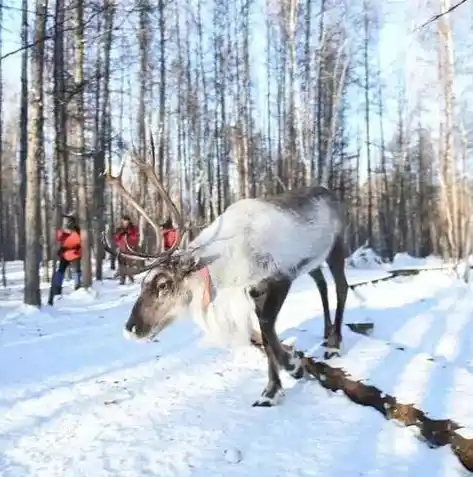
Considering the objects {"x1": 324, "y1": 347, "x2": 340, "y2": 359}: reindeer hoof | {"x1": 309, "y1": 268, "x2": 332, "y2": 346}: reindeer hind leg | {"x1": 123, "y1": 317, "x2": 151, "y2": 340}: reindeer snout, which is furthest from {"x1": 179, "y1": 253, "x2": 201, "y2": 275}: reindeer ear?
{"x1": 309, "y1": 268, "x2": 332, "y2": 346}: reindeer hind leg

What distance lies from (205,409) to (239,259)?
3.85 ft

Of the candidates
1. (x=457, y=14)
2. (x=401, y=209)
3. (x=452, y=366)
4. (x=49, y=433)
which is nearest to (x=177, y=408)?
(x=49, y=433)

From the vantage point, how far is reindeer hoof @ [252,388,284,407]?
447 cm

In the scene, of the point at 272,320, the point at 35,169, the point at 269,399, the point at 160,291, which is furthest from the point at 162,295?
the point at 35,169

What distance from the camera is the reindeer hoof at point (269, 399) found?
14.7 feet

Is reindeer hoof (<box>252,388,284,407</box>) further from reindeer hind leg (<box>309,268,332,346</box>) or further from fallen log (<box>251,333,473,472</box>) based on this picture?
reindeer hind leg (<box>309,268,332,346</box>)

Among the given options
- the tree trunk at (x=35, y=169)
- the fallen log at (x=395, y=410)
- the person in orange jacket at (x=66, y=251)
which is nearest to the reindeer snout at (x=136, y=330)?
the fallen log at (x=395, y=410)

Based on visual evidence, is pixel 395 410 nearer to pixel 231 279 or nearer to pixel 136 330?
pixel 231 279

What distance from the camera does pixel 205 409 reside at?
14.4ft

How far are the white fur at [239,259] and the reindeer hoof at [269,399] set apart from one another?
540 millimetres

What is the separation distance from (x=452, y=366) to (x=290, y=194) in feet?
6.80

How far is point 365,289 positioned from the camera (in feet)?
38.0

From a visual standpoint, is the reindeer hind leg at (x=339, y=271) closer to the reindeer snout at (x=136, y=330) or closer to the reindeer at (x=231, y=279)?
the reindeer at (x=231, y=279)

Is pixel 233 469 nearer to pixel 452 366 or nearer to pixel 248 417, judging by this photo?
pixel 248 417
